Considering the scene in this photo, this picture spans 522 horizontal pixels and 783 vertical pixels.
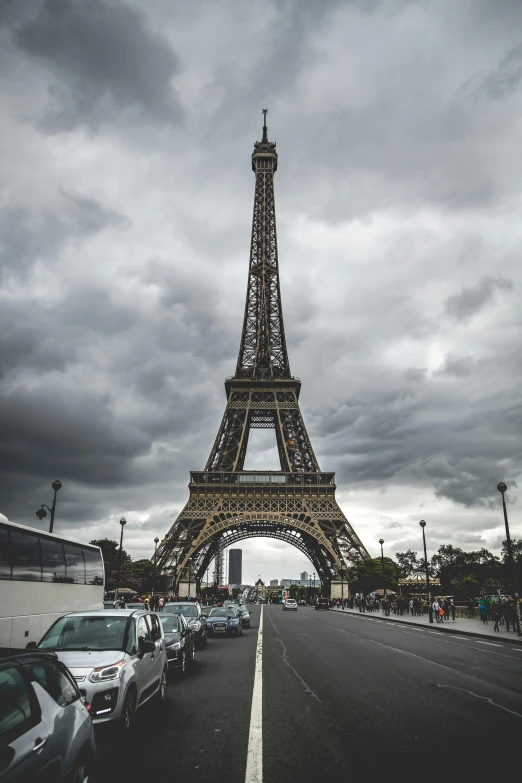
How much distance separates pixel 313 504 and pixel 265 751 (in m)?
58.9

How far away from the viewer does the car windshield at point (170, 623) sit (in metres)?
14.2

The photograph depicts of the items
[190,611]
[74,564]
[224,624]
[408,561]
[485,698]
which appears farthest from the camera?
[408,561]

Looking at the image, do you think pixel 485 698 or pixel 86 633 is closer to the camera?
pixel 86 633

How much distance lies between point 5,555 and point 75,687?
874 cm

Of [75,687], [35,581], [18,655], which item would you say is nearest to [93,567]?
[35,581]

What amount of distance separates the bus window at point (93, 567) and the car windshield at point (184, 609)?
8.67 ft

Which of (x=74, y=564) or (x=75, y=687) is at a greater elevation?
(x=74, y=564)

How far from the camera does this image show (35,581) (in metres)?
13.9

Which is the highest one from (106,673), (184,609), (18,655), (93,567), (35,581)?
(93,567)

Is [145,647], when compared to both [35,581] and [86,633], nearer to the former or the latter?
[86,633]

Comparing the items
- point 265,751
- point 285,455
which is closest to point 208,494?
point 285,455

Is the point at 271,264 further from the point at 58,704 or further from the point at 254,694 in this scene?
the point at 58,704

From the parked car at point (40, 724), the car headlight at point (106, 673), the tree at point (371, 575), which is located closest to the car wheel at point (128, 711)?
the car headlight at point (106, 673)

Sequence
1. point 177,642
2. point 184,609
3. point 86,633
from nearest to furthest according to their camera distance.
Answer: point 86,633 → point 177,642 → point 184,609
